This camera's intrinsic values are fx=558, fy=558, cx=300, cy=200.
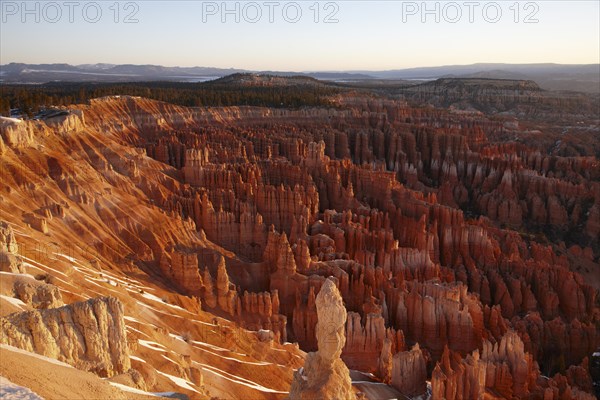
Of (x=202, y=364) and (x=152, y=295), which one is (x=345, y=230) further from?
(x=202, y=364)

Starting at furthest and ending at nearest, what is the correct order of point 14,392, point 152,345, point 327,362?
point 152,345
point 327,362
point 14,392

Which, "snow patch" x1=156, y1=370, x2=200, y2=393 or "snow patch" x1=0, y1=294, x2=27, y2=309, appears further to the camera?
"snow patch" x1=156, y1=370, x2=200, y2=393

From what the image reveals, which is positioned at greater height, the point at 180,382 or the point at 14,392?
the point at 14,392

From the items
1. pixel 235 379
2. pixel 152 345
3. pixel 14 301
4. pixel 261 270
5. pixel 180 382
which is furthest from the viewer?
pixel 261 270

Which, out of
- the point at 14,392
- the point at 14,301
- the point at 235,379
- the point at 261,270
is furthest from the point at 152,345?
the point at 261,270

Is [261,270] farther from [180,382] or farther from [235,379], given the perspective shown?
[180,382]

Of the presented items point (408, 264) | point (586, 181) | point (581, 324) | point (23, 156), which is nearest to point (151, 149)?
point (23, 156)

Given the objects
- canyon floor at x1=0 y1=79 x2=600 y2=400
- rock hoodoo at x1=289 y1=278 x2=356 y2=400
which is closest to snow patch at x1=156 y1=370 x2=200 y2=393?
canyon floor at x1=0 y1=79 x2=600 y2=400

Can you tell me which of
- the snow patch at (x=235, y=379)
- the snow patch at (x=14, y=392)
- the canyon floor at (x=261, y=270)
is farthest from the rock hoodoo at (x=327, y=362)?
the snow patch at (x=235, y=379)

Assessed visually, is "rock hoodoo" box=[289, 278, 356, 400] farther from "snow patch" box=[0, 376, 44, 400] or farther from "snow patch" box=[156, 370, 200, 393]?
"snow patch" box=[0, 376, 44, 400]
